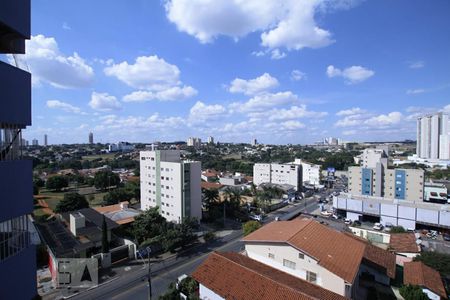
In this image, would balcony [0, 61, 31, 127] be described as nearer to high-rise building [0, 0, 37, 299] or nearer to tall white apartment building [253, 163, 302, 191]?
high-rise building [0, 0, 37, 299]

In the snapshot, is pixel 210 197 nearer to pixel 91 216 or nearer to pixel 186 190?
pixel 186 190

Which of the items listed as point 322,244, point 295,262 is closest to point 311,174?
point 322,244

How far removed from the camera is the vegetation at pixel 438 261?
20234 mm

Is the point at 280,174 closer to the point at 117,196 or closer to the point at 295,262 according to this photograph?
the point at 117,196

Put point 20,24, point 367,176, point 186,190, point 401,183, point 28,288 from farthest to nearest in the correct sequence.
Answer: point 367,176 < point 401,183 < point 186,190 < point 28,288 < point 20,24

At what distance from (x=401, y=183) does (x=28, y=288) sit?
A: 52.1 m

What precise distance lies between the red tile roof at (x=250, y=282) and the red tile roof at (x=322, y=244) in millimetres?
1810

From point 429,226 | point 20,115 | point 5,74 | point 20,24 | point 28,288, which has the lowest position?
point 429,226

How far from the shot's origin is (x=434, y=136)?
4158 inches

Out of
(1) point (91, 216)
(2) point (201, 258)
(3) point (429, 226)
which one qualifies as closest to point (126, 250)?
(2) point (201, 258)

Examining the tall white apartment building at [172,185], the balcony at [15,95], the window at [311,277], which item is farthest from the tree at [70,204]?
the balcony at [15,95]

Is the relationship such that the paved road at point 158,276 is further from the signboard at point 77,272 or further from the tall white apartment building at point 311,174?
the tall white apartment building at point 311,174

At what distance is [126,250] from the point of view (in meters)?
24.4

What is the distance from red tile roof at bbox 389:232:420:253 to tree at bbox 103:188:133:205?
3884 centimetres
